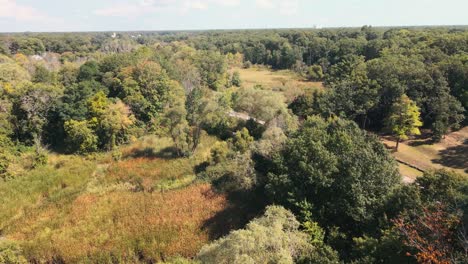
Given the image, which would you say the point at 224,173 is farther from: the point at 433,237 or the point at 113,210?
the point at 433,237

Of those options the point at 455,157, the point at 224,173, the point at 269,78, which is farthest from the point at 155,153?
the point at 269,78

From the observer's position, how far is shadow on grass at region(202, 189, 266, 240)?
19656mm

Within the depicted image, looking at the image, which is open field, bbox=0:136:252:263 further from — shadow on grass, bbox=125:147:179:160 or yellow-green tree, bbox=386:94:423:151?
yellow-green tree, bbox=386:94:423:151

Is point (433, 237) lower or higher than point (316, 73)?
Result: lower

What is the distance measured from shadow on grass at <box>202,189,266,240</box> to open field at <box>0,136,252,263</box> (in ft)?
0.22

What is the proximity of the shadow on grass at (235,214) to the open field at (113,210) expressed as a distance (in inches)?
2.7

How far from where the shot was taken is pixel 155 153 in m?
31.2

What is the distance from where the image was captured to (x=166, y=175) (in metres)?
27.3

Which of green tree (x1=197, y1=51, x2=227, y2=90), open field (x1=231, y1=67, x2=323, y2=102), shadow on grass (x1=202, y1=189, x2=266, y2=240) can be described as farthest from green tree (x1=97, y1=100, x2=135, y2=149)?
open field (x1=231, y1=67, x2=323, y2=102)

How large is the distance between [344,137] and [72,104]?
2927cm

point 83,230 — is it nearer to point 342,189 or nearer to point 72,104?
point 342,189

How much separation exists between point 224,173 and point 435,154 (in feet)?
70.9

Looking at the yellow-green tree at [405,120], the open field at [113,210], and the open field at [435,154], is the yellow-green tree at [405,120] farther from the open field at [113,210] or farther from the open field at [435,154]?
the open field at [113,210]

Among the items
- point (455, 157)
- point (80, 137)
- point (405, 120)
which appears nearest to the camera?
point (455, 157)
